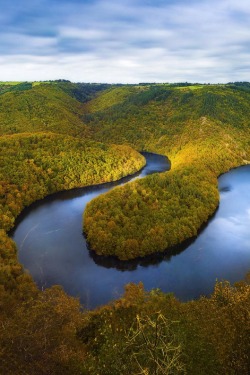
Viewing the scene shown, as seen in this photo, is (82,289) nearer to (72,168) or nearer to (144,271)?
(144,271)

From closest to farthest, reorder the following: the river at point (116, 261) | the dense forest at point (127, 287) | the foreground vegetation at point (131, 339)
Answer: the foreground vegetation at point (131, 339)
the dense forest at point (127, 287)
the river at point (116, 261)

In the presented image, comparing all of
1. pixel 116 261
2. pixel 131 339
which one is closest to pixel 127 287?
pixel 116 261

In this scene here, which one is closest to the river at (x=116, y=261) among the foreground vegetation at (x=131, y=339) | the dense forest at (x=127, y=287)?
the dense forest at (x=127, y=287)

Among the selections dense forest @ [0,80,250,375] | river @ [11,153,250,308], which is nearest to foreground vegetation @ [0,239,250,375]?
dense forest @ [0,80,250,375]

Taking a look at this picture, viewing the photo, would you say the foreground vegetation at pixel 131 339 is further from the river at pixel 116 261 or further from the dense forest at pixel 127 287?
the river at pixel 116 261

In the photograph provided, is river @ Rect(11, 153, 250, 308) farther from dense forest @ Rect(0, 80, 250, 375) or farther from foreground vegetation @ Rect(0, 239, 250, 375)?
foreground vegetation @ Rect(0, 239, 250, 375)

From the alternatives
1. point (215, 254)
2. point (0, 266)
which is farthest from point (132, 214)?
point (0, 266)

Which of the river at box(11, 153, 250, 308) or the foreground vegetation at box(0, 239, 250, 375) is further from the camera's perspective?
the river at box(11, 153, 250, 308)
